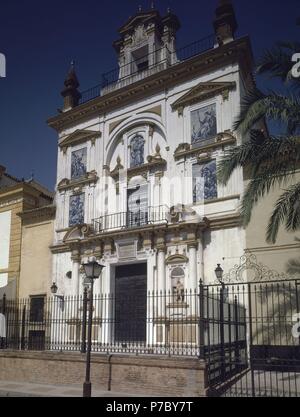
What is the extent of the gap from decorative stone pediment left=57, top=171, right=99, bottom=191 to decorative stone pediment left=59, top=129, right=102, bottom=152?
1.84m

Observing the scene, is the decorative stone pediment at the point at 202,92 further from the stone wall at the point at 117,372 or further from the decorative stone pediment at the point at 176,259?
the stone wall at the point at 117,372

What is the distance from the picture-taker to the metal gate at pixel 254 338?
35.3ft

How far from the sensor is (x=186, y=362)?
34.6ft

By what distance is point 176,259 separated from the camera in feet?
59.7

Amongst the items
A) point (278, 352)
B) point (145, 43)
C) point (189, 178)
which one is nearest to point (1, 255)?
point (189, 178)

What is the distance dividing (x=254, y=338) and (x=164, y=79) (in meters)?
12.1

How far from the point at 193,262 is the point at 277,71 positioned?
811cm

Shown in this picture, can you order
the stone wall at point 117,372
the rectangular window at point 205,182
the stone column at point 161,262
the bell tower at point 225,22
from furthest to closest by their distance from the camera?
the bell tower at point 225,22 → the rectangular window at point 205,182 → the stone column at point 161,262 → the stone wall at point 117,372

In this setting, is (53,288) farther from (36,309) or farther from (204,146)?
(204,146)

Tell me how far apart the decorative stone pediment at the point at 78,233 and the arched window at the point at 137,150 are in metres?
3.63

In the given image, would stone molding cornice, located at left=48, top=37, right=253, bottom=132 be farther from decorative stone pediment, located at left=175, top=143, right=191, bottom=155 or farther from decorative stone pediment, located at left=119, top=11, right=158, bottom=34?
decorative stone pediment, located at left=119, top=11, right=158, bottom=34

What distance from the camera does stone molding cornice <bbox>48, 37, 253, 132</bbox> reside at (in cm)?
1900

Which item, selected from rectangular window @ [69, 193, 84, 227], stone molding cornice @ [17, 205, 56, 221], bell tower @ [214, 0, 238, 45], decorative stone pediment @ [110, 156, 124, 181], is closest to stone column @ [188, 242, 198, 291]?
decorative stone pediment @ [110, 156, 124, 181]

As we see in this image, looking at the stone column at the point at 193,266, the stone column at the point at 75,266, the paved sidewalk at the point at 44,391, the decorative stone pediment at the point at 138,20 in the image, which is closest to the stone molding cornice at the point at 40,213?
the stone column at the point at 75,266
